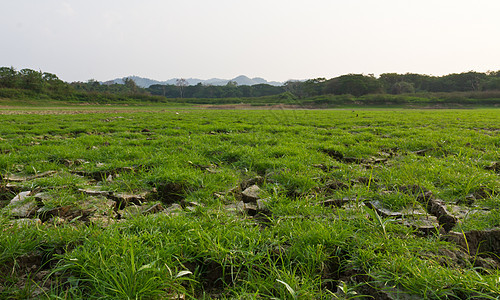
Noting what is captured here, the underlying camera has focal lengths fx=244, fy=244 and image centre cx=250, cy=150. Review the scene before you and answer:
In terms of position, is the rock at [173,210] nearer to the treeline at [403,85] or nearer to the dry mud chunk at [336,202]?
the dry mud chunk at [336,202]

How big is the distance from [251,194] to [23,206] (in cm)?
247

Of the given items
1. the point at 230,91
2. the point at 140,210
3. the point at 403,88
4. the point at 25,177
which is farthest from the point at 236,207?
the point at 230,91

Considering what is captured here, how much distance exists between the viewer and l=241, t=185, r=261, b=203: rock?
9.89ft

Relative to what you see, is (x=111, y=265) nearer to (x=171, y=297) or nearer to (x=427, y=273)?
(x=171, y=297)

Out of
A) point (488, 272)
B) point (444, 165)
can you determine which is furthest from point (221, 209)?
point (444, 165)

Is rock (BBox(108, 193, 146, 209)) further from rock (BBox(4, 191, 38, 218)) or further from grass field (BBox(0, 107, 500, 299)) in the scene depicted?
rock (BBox(4, 191, 38, 218))

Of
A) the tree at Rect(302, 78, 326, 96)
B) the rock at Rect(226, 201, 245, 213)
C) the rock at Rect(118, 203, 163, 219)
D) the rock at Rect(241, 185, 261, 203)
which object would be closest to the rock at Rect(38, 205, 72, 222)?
the rock at Rect(118, 203, 163, 219)

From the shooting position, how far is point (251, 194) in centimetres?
311

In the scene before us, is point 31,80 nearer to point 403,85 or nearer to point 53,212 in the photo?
point 53,212

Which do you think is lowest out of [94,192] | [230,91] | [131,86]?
[94,192]

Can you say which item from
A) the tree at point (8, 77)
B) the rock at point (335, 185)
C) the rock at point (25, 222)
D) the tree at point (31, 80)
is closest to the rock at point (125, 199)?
the rock at point (25, 222)

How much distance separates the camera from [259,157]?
4844mm

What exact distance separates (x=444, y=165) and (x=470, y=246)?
112 inches

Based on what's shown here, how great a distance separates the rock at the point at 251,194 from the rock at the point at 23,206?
223 centimetres
